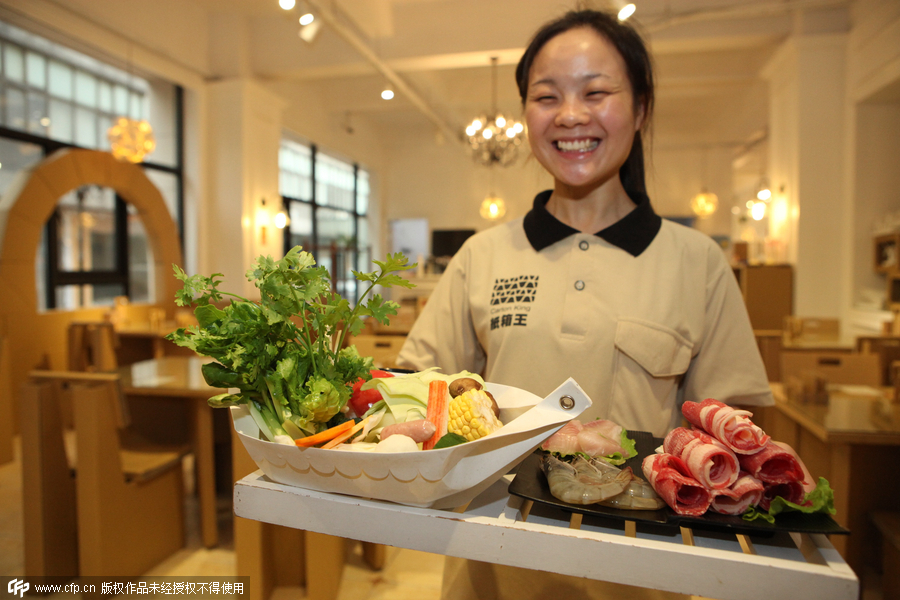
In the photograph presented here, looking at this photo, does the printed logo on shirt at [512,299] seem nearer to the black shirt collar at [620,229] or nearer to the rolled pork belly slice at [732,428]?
the black shirt collar at [620,229]

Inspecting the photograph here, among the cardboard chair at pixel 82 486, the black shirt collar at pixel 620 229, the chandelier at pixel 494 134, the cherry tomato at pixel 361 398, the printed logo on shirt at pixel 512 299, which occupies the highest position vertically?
→ the chandelier at pixel 494 134

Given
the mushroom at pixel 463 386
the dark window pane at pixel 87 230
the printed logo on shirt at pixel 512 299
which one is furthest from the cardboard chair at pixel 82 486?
the dark window pane at pixel 87 230

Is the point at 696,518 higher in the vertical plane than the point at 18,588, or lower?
higher

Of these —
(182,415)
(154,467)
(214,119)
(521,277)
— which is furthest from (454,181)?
(521,277)

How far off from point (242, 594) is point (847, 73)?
23.9 ft

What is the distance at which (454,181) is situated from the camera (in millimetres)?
12406

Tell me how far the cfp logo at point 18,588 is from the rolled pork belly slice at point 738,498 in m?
2.84

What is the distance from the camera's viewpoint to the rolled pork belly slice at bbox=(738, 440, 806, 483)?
23.7 inches

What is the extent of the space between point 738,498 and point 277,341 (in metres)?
0.57

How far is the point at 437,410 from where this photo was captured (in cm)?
69

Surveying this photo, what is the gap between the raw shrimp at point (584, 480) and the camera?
61 centimetres

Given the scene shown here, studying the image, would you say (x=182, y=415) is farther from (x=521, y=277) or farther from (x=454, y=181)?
(x=454, y=181)

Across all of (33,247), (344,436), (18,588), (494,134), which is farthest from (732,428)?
(494,134)

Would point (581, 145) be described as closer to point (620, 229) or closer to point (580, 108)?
point (580, 108)
